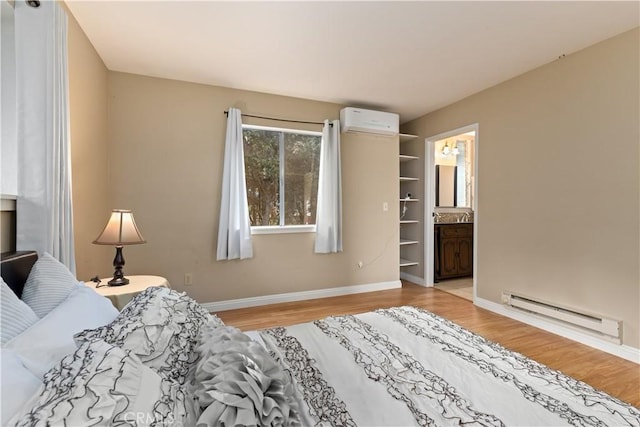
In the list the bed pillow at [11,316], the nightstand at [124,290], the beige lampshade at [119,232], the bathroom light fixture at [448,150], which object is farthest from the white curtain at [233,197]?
the bathroom light fixture at [448,150]

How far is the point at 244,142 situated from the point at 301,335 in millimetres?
2605

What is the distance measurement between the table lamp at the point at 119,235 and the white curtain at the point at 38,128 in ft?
1.38

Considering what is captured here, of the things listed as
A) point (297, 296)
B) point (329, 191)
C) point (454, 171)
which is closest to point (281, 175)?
point (329, 191)

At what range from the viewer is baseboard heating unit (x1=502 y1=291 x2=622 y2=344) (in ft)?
7.75

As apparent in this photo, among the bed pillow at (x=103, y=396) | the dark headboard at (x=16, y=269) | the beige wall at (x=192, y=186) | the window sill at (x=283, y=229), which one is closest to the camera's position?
the bed pillow at (x=103, y=396)

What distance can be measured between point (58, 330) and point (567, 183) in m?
3.57

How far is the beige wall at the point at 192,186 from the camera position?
9.93ft

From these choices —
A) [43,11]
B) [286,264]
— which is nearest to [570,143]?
[286,264]

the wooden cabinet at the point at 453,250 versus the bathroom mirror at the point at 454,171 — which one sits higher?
the bathroom mirror at the point at 454,171

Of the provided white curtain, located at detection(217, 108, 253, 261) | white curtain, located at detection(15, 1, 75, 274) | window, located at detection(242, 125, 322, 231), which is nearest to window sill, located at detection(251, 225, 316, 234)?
window, located at detection(242, 125, 322, 231)

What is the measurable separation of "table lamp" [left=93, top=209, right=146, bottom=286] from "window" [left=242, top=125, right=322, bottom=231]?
59.3 inches

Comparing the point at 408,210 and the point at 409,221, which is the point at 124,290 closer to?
the point at 409,221

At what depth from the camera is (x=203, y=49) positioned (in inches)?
101

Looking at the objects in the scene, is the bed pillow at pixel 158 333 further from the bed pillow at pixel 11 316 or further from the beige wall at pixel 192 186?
the beige wall at pixel 192 186
